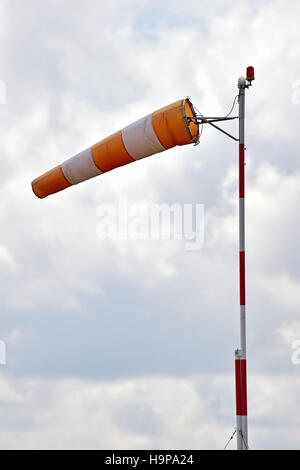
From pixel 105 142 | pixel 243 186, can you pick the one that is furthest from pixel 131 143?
pixel 243 186

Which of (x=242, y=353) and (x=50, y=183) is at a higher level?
(x=50, y=183)

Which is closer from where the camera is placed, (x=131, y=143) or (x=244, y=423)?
(x=244, y=423)

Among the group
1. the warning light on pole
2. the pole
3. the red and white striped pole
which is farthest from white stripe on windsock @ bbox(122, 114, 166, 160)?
the warning light on pole

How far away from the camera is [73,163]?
25672mm

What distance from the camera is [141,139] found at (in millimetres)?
23672

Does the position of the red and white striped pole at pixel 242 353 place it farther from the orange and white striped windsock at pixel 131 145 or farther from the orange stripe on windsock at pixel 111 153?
the orange stripe on windsock at pixel 111 153

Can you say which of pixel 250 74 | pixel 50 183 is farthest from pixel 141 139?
pixel 50 183

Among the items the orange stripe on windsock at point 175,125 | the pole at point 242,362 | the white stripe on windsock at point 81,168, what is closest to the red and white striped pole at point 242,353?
the pole at point 242,362

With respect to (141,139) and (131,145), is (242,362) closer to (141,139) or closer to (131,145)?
(141,139)

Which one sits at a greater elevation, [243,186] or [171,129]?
[171,129]

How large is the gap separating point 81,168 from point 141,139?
2872mm
